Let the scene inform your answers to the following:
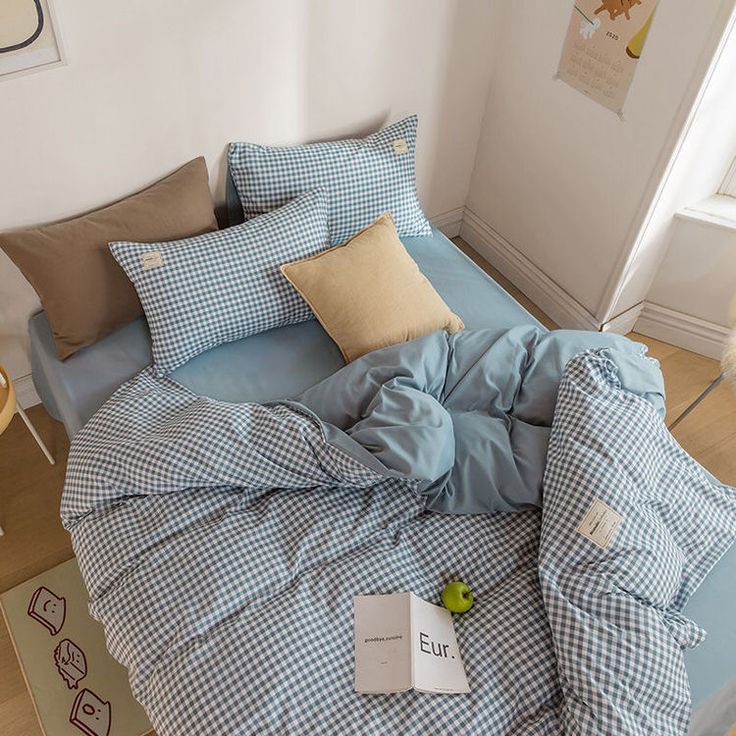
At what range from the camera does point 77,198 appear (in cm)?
206

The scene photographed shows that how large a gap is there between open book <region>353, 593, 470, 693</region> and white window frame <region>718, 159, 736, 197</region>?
182 centimetres

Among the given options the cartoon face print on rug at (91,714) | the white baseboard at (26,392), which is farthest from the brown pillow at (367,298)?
the cartoon face print on rug at (91,714)

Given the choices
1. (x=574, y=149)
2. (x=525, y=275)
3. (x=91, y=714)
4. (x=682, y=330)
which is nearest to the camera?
(x=91, y=714)

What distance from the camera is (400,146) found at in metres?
2.39

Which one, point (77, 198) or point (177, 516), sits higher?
point (77, 198)

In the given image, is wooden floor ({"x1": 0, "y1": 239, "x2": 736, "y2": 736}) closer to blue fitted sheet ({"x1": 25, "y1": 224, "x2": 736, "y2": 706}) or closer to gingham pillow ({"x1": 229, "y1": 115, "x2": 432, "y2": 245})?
blue fitted sheet ({"x1": 25, "y1": 224, "x2": 736, "y2": 706})

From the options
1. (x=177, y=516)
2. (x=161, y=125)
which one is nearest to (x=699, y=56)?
(x=161, y=125)

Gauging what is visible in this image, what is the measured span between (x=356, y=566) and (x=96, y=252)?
1100 millimetres

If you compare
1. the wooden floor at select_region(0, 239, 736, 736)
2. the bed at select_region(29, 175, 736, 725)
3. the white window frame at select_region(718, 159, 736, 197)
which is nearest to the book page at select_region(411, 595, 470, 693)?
the bed at select_region(29, 175, 736, 725)

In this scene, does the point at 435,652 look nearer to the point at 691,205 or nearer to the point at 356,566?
A: the point at 356,566

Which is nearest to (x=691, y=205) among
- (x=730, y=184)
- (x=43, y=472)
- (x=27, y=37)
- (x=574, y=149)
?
(x=730, y=184)

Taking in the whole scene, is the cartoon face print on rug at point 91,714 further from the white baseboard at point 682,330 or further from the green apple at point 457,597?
the white baseboard at point 682,330

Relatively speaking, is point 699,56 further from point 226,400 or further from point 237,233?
point 226,400

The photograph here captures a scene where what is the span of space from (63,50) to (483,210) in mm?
1759
